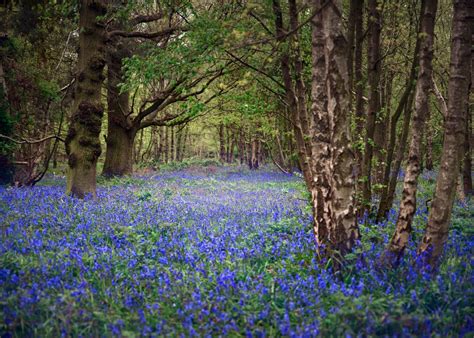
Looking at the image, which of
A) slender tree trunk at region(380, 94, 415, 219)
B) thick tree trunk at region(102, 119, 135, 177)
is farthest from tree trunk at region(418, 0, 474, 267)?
thick tree trunk at region(102, 119, 135, 177)

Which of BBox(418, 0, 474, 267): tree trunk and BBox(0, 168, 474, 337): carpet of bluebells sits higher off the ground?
BBox(418, 0, 474, 267): tree trunk

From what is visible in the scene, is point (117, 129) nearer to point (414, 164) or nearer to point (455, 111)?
point (414, 164)

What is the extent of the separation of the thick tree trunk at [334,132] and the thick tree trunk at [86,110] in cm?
830

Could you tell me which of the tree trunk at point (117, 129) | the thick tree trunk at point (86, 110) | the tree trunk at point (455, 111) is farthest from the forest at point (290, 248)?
the tree trunk at point (117, 129)

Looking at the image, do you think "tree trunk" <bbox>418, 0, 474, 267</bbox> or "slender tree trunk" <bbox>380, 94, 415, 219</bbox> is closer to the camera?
"tree trunk" <bbox>418, 0, 474, 267</bbox>

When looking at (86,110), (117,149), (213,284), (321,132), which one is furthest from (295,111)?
(117,149)

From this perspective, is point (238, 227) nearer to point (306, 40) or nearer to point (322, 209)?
point (322, 209)

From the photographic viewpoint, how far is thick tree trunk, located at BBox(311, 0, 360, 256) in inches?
199

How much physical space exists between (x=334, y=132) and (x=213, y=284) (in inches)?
96.7

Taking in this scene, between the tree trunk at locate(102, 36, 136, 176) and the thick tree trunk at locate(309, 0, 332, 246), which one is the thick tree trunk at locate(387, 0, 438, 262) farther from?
the tree trunk at locate(102, 36, 136, 176)

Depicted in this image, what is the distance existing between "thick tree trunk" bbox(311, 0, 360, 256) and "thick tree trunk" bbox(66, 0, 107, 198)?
327 inches

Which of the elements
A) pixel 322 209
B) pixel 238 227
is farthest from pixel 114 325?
pixel 238 227

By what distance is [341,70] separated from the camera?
5.07 meters

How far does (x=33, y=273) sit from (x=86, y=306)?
127 cm
